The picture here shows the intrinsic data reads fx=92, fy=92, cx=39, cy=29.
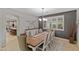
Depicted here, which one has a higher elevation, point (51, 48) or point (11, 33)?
point (11, 33)

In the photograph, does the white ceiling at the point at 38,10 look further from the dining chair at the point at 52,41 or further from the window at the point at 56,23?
the dining chair at the point at 52,41

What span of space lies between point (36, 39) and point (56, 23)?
47 centimetres

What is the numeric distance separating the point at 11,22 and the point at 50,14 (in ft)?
2.34

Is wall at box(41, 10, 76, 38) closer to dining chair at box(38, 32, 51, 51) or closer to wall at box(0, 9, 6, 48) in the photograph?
dining chair at box(38, 32, 51, 51)

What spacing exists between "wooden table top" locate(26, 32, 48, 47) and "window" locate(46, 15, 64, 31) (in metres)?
0.17

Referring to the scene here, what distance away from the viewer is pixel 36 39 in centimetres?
170

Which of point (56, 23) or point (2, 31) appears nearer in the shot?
point (2, 31)

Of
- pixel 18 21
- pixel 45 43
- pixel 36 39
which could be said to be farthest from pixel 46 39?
pixel 18 21

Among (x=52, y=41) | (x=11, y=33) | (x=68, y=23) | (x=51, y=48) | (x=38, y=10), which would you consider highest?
(x=38, y=10)

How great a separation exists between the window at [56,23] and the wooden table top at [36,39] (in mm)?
173

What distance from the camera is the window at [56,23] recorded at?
65.2 inches

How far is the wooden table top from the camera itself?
1.68 m

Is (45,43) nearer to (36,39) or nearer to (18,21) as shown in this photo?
(36,39)
